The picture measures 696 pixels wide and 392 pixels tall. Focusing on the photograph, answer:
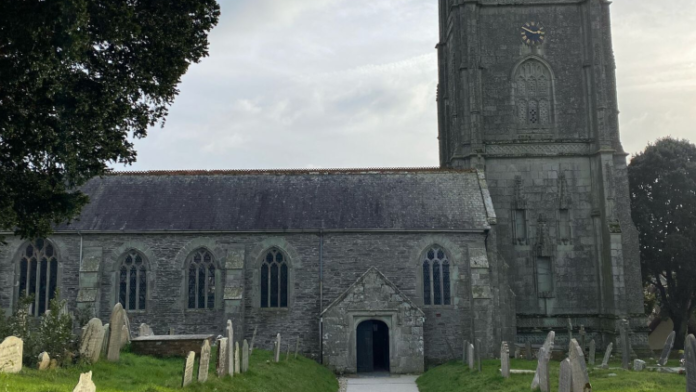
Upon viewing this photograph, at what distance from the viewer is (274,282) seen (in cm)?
2920

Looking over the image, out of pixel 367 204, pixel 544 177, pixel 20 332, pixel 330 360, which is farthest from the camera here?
pixel 544 177

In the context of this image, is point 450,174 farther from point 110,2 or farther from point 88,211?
point 110,2

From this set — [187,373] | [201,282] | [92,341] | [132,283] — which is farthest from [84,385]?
[132,283]

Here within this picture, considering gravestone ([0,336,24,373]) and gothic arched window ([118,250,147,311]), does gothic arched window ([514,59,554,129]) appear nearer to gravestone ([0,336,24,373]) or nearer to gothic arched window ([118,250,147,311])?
gothic arched window ([118,250,147,311])

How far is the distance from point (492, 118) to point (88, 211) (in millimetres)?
19595

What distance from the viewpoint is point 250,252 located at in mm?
29234

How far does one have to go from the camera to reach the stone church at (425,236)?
93.0ft

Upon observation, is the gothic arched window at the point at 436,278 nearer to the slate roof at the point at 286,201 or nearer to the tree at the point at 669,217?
the slate roof at the point at 286,201

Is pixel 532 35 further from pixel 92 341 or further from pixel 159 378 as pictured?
pixel 92 341

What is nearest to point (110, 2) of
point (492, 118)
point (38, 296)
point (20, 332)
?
point (20, 332)

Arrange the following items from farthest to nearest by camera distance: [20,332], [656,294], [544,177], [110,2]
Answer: [656,294]
[544,177]
[20,332]
[110,2]

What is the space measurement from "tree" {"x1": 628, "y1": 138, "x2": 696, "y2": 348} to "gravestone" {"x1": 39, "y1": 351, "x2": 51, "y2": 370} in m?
33.9

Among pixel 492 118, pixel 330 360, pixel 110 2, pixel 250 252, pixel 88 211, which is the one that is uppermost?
pixel 492 118

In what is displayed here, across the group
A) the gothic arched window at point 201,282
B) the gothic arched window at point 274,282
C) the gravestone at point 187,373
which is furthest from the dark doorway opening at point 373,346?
the gravestone at point 187,373
